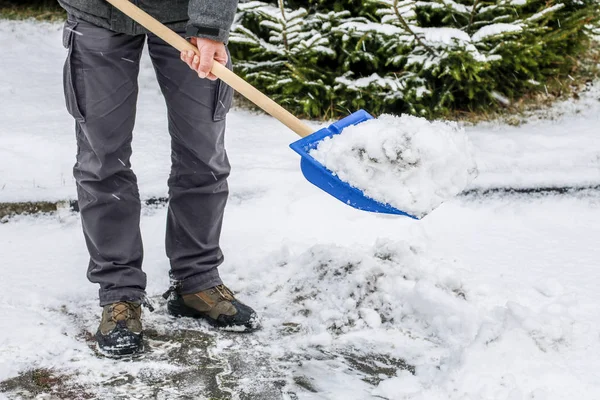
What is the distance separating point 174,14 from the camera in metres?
2.83

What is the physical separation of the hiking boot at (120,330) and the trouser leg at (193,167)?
0.27 metres

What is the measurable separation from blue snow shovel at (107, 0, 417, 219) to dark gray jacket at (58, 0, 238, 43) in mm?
75

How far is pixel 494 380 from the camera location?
2.59 m

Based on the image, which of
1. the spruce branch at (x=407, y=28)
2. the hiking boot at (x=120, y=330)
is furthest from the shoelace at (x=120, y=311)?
the spruce branch at (x=407, y=28)

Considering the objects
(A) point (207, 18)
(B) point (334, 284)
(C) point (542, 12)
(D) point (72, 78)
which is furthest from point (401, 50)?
(D) point (72, 78)

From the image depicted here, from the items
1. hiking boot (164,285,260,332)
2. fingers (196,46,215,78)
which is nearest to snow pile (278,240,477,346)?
hiking boot (164,285,260,332)

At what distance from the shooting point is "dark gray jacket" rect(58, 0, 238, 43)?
265 cm

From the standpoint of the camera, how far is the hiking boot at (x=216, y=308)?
3053 millimetres

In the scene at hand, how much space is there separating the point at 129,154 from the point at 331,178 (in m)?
0.74

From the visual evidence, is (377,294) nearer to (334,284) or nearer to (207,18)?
(334,284)

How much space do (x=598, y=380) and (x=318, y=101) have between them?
2.72 m

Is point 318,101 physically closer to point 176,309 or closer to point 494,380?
point 176,309

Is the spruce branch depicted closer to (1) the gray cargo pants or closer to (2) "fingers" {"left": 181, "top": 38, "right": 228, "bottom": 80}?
(1) the gray cargo pants

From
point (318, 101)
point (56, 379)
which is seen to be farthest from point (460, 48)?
point (56, 379)
